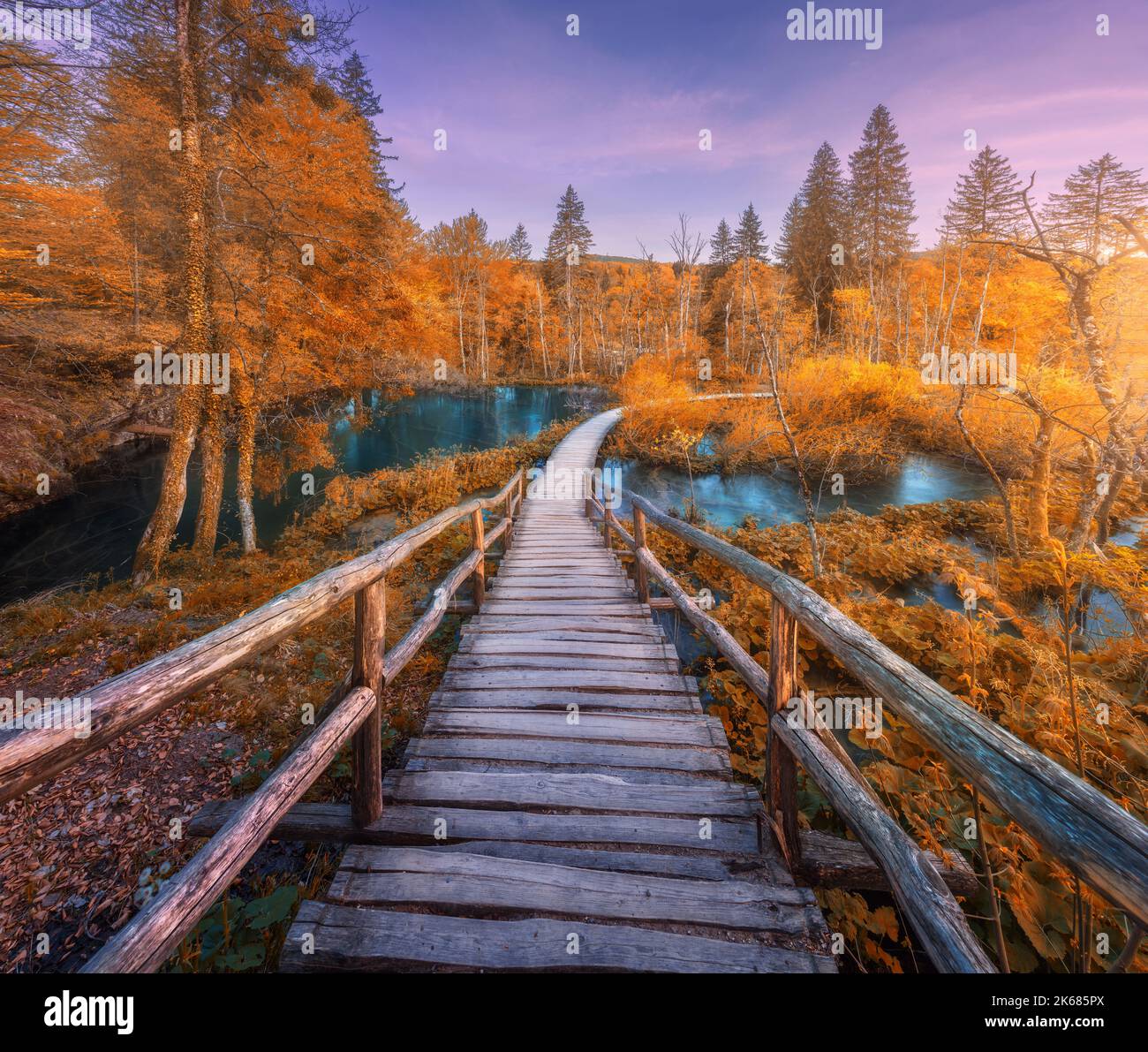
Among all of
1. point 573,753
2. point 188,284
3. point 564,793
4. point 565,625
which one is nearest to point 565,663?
point 565,625

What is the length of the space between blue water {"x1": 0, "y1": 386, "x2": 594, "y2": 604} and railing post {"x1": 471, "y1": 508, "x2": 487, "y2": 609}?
828cm

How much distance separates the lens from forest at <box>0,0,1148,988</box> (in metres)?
2.99

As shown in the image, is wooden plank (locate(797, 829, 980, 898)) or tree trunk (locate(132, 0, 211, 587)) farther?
tree trunk (locate(132, 0, 211, 587))

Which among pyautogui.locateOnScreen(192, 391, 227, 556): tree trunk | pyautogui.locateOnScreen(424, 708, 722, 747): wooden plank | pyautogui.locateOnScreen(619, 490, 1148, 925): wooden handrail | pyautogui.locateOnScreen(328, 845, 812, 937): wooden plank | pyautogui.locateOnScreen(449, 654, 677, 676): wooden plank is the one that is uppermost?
pyautogui.locateOnScreen(192, 391, 227, 556): tree trunk

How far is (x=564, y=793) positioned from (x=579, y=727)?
1.99 ft

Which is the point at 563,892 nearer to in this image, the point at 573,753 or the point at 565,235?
the point at 573,753

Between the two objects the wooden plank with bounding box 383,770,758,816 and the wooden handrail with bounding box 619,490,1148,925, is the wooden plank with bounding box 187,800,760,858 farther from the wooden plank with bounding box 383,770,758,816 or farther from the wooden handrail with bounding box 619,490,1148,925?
the wooden handrail with bounding box 619,490,1148,925

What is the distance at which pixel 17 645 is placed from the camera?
5371 millimetres

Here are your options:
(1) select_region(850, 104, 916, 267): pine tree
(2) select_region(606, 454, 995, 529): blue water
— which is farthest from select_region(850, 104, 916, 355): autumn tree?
(2) select_region(606, 454, 995, 529): blue water

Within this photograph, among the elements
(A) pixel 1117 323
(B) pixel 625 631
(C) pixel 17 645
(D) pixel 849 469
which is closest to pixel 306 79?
(C) pixel 17 645

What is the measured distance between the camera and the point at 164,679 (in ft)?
4.33

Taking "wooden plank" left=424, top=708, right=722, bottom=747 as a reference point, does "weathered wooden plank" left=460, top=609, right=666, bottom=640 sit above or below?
above

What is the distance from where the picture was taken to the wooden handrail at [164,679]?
3.26 feet
